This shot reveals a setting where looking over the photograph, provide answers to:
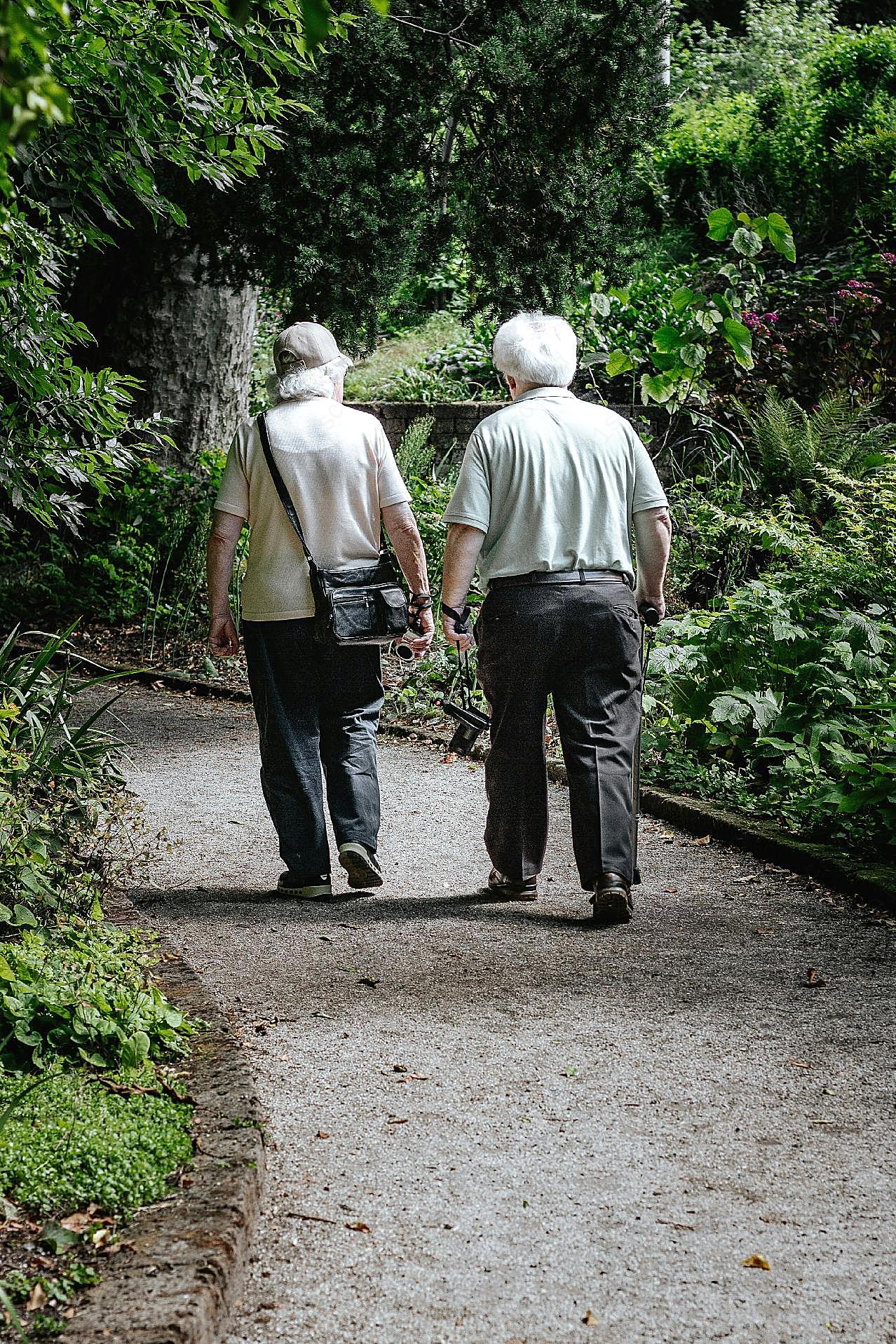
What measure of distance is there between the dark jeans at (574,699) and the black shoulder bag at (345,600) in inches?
13.7

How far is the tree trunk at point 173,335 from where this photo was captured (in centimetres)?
1098

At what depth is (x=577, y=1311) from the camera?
248 centimetres

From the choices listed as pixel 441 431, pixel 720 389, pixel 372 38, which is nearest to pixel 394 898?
pixel 372 38

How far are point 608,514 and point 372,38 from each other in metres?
5.52

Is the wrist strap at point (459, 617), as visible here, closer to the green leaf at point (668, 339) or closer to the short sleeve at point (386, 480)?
the short sleeve at point (386, 480)

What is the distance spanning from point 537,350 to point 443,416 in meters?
8.64

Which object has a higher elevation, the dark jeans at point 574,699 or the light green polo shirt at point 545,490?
the light green polo shirt at point 545,490

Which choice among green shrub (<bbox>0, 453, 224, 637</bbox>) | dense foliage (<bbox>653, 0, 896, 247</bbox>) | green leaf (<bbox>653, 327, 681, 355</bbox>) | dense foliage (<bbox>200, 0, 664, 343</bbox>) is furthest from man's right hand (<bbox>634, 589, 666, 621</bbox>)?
dense foliage (<bbox>653, 0, 896, 247</bbox>)

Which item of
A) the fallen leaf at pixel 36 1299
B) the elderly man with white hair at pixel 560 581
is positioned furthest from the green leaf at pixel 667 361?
the fallen leaf at pixel 36 1299

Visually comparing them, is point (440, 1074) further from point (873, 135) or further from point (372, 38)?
point (873, 135)

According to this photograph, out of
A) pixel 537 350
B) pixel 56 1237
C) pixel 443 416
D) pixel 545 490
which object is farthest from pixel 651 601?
pixel 443 416

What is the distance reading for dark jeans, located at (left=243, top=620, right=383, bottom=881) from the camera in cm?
492

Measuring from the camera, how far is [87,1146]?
2734mm

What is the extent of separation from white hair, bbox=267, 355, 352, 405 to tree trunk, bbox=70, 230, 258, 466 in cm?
614
